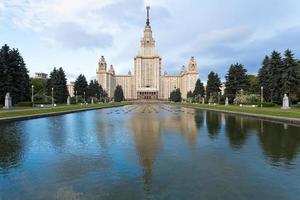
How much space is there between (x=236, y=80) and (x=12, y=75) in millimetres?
45817

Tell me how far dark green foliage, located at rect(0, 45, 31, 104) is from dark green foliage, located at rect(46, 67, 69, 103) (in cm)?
1360

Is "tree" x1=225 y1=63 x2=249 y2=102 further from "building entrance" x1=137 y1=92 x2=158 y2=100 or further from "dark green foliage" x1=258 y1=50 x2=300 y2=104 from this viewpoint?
"building entrance" x1=137 y1=92 x2=158 y2=100

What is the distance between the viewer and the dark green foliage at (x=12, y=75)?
53.4 meters

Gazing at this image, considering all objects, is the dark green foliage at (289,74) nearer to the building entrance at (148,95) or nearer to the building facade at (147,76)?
the building facade at (147,76)

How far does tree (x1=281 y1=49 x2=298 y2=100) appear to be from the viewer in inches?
2056

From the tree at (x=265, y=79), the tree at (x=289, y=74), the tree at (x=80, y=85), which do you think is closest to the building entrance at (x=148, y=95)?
the tree at (x=80, y=85)

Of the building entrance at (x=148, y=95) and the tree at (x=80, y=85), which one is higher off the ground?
the tree at (x=80, y=85)

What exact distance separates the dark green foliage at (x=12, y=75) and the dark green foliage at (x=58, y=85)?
1360 cm

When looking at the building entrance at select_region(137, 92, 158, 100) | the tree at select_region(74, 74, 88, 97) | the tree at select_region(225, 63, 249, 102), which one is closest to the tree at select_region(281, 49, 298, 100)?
the tree at select_region(225, 63, 249, 102)

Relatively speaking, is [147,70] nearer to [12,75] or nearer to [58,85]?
[58,85]

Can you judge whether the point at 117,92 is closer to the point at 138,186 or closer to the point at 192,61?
the point at 192,61

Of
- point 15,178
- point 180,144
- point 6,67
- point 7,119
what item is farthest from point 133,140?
point 6,67

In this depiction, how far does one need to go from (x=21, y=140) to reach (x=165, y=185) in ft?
33.4

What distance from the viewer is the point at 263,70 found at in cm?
7156
